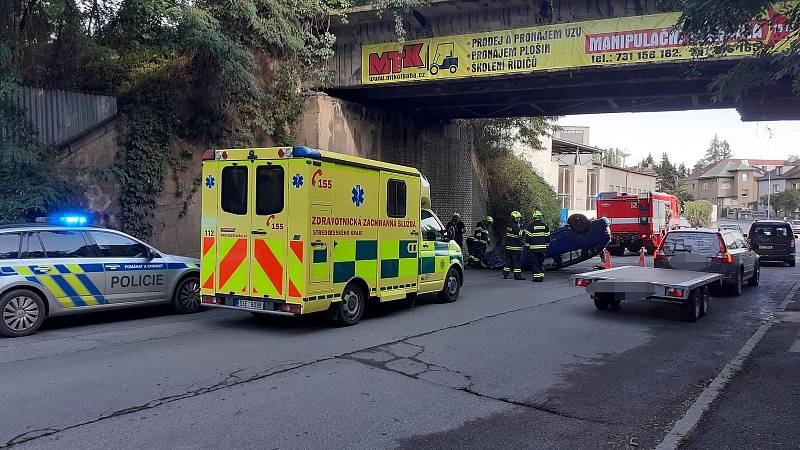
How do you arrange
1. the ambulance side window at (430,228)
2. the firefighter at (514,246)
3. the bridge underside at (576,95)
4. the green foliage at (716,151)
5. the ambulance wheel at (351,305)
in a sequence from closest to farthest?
the ambulance wheel at (351,305) < the ambulance side window at (430,228) < the bridge underside at (576,95) < the firefighter at (514,246) < the green foliage at (716,151)

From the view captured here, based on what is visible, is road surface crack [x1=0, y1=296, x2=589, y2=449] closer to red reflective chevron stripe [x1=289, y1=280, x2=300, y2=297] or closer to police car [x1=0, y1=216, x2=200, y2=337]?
red reflective chevron stripe [x1=289, y1=280, x2=300, y2=297]

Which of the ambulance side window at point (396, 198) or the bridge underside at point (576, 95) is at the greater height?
the bridge underside at point (576, 95)

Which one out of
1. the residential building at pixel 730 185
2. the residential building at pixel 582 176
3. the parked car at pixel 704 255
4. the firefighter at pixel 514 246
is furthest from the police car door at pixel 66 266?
the residential building at pixel 730 185

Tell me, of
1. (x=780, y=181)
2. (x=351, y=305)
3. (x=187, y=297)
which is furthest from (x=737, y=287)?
(x=780, y=181)

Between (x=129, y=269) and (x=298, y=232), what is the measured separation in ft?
10.1

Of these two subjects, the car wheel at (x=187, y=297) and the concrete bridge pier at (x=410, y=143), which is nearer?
the car wheel at (x=187, y=297)

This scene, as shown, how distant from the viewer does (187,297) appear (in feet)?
34.1

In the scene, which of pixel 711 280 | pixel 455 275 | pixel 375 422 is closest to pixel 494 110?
pixel 455 275

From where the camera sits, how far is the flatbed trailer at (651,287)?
390 inches

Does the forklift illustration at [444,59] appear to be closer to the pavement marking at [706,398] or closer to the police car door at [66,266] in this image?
the pavement marking at [706,398]

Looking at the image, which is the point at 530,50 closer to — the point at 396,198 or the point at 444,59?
the point at 444,59

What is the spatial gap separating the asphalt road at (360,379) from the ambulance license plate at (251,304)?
38 centimetres

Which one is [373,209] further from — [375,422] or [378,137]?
[378,137]

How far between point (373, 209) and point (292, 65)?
26.7ft
